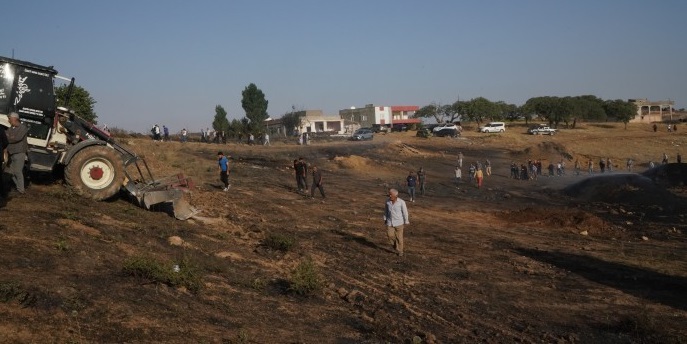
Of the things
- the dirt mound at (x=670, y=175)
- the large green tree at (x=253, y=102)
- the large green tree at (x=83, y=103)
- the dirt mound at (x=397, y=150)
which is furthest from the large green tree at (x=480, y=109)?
the large green tree at (x=83, y=103)

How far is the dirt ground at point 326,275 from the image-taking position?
666 centimetres

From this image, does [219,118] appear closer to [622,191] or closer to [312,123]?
[312,123]

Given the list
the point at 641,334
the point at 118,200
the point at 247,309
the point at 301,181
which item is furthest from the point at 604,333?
the point at 301,181

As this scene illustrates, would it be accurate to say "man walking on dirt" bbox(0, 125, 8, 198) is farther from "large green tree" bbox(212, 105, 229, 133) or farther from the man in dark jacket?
→ "large green tree" bbox(212, 105, 229, 133)

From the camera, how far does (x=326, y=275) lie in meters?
10.3

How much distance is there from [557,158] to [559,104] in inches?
1174

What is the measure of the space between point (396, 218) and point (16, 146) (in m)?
7.36

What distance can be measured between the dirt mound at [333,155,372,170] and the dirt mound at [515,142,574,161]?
23.2 metres

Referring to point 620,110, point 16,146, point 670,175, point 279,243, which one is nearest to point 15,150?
point 16,146

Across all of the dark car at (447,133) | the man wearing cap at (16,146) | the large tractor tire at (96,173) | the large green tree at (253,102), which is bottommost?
the dark car at (447,133)

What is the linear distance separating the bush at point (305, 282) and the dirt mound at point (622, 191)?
23199mm

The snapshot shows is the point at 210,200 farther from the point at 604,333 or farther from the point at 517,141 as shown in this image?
the point at 517,141

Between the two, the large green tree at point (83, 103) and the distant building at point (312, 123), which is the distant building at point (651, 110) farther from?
the large green tree at point (83, 103)

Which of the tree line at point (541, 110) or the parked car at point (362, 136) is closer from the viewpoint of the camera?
the parked car at point (362, 136)
